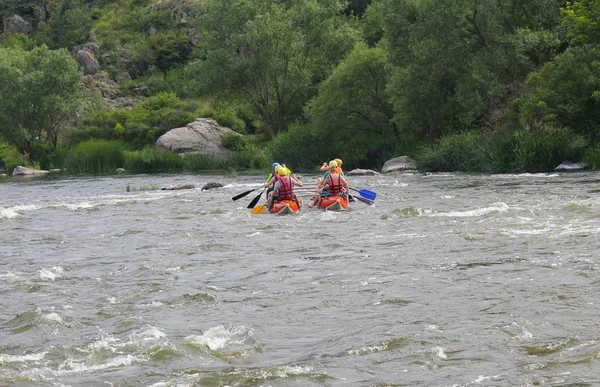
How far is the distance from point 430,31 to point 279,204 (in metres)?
19.9

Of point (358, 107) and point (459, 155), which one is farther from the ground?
point (358, 107)

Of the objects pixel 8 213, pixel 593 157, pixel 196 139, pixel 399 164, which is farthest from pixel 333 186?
pixel 196 139

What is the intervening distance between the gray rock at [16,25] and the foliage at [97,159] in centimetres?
4373

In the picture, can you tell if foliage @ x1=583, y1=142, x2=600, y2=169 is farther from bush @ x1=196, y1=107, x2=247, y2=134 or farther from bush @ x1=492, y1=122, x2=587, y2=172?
bush @ x1=196, y1=107, x2=247, y2=134

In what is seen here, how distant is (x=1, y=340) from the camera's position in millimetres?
8859

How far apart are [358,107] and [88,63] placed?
1579 inches

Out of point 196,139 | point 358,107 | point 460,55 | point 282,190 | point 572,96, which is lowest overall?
point 282,190

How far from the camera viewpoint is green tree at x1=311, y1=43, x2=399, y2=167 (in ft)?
138

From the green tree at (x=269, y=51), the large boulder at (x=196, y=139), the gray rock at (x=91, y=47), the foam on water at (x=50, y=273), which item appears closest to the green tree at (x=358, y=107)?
the green tree at (x=269, y=51)

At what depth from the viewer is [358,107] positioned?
42.9 metres

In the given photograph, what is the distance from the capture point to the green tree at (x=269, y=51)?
165 ft

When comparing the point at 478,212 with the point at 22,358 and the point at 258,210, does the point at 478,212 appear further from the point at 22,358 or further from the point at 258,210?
the point at 22,358

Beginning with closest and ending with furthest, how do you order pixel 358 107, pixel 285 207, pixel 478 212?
pixel 478 212 < pixel 285 207 < pixel 358 107

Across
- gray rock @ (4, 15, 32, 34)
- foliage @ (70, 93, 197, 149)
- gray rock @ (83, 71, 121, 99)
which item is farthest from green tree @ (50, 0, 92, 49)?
foliage @ (70, 93, 197, 149)
